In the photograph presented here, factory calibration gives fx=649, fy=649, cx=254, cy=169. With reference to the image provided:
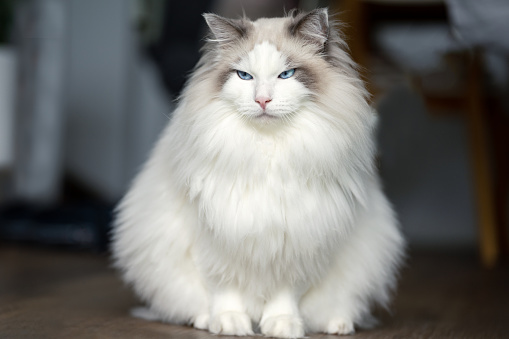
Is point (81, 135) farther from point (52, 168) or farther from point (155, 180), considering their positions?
point (155, 180)

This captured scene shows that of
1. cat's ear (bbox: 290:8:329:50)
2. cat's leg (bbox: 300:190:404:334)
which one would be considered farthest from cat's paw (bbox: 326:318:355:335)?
cat's ear (bbox: 290:8:329:50)

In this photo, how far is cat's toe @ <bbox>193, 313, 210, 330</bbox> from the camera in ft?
4.55

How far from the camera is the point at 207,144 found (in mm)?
1281

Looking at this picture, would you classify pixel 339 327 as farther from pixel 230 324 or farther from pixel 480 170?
pixel 480 170

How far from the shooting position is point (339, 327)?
1.40 meters

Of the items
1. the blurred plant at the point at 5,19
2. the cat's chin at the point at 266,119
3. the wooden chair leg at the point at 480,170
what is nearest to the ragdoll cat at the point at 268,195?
the cat's chin at the point at 266,119

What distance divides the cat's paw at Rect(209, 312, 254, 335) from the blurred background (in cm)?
96

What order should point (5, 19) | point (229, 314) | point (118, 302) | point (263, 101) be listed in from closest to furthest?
point (263, 101)
point (229, 314)
point (118, 302)
point (5, 19)

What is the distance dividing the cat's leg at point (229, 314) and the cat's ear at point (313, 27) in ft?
1.77

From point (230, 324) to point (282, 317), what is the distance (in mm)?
107

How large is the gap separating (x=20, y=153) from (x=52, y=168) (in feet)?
0.57

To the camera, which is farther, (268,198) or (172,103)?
(172,103)

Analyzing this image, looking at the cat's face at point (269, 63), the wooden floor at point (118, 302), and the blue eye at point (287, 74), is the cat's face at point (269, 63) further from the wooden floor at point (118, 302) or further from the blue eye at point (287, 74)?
the wooden floor at point (118, 302)

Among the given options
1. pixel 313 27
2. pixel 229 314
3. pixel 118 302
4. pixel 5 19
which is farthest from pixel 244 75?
pixel 5 19
